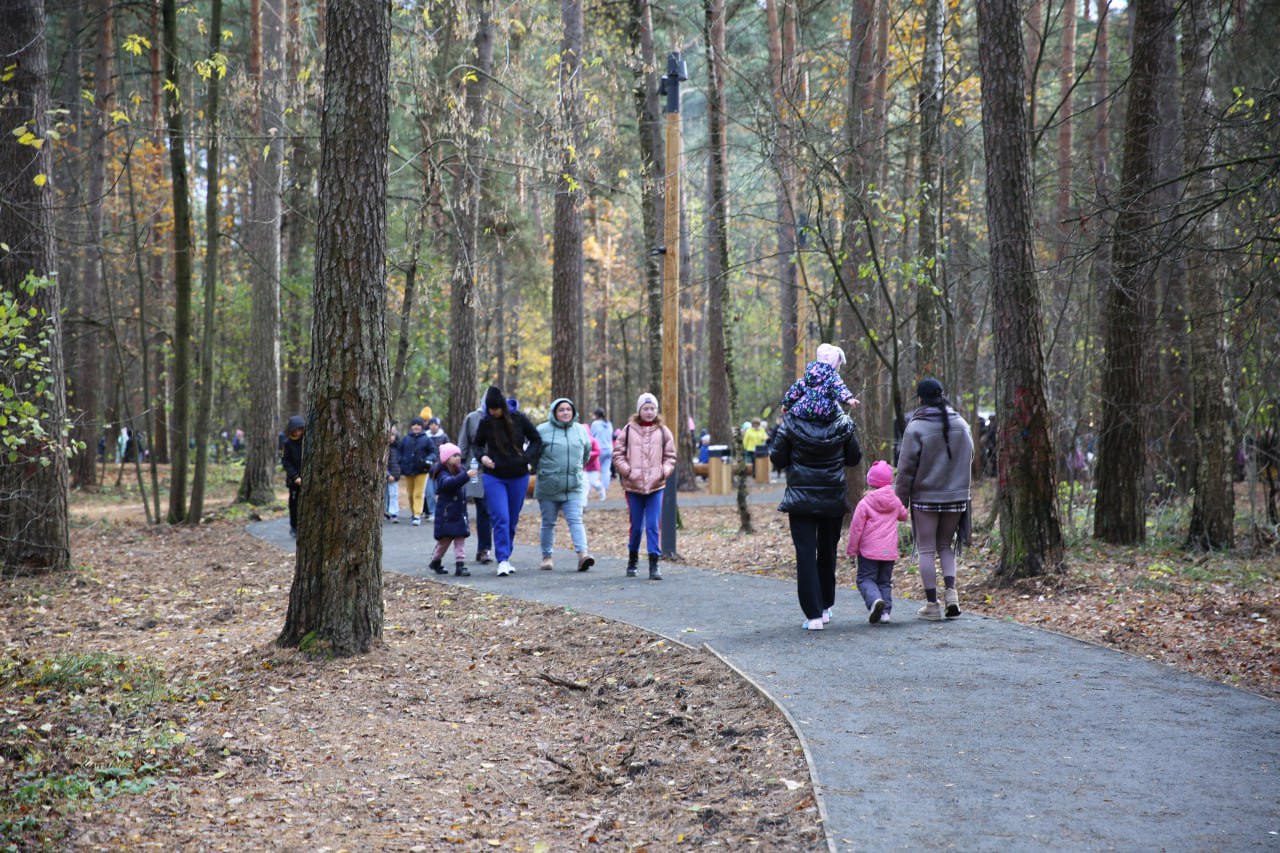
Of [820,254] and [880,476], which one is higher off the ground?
[820,254]

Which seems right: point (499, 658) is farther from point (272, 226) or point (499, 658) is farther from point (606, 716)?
point (272, 226)

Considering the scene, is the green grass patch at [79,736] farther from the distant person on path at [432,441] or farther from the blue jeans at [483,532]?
the distant person on path at [432,441]

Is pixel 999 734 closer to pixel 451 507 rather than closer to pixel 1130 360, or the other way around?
pixel 451 507

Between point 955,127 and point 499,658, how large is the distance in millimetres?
10484

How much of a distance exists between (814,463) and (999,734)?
10.5ft

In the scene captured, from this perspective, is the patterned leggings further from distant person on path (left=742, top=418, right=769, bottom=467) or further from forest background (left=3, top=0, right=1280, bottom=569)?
distant person on path (left=742, top=418, right=769, bottom=467)

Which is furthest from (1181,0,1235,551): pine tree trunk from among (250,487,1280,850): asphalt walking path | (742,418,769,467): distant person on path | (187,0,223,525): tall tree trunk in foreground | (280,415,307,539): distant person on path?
(742,418,769,467): distant person on path

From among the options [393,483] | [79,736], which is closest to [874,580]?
[79,736]

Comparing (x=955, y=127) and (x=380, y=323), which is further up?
(x=955, y=127)

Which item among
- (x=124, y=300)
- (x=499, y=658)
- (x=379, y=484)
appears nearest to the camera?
(x=379, y=484)

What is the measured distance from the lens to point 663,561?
1444cm

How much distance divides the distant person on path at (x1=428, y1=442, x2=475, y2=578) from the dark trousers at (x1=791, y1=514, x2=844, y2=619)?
4.95 m

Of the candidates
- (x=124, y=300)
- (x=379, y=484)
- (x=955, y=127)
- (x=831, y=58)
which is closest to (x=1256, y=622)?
(x=379, y=484)

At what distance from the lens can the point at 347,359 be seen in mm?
7922
